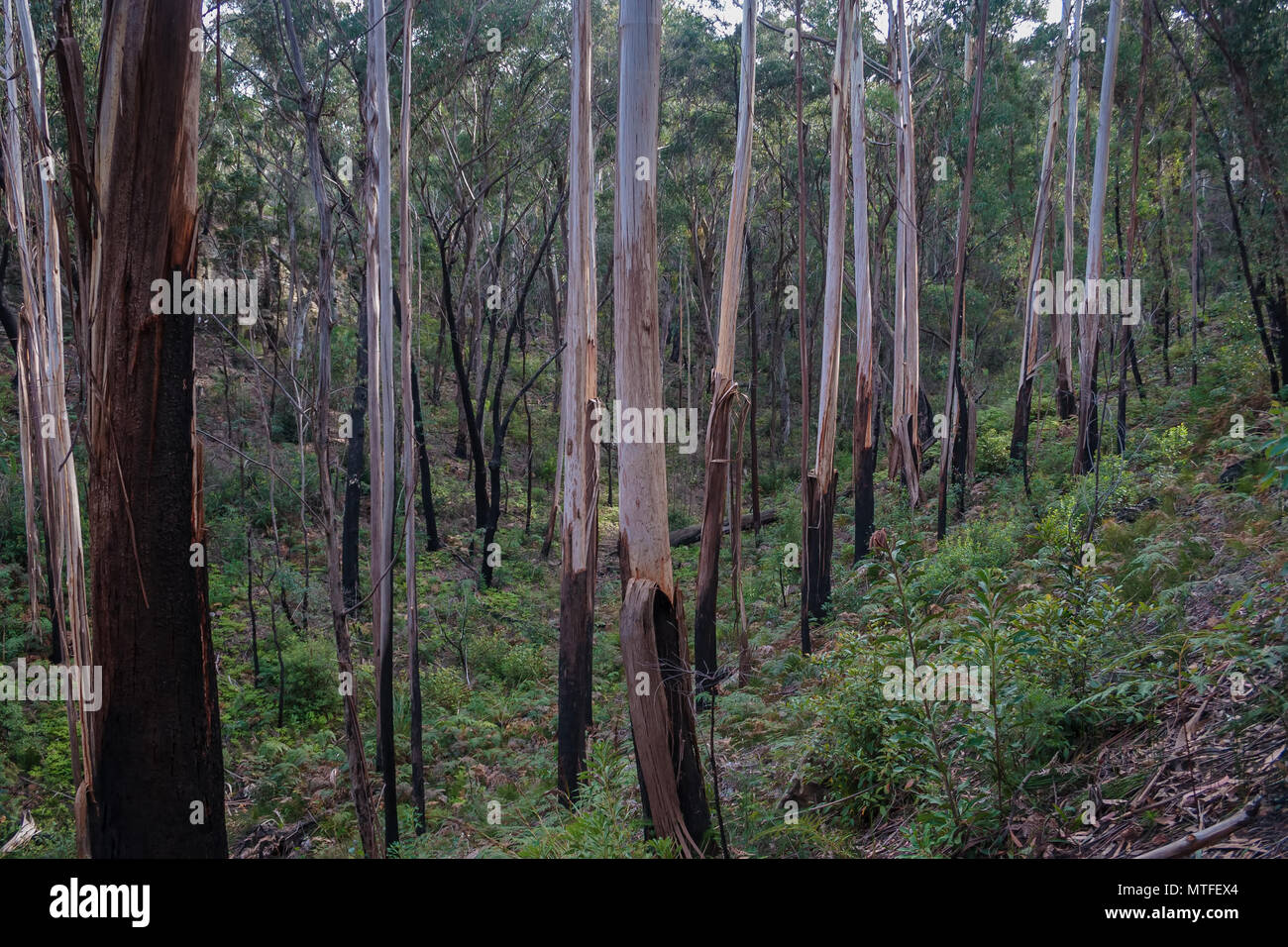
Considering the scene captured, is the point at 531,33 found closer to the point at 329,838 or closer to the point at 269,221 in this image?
the point at 269,221

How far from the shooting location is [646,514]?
4500 millimetres

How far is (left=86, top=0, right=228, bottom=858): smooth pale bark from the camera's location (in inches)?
109

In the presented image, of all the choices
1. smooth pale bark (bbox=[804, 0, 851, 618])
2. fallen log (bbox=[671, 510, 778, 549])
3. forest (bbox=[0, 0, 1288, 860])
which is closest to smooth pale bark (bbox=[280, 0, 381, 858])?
forest (bbox=[0, 0, 1288, 860])

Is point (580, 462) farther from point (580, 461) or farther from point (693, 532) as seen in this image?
point (693, 532)

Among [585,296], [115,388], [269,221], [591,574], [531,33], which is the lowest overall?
[591,574]

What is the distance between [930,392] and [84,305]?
2645cm

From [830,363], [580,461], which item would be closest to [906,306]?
[830,363]

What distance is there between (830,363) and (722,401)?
616cm

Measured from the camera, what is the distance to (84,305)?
2.84 metres

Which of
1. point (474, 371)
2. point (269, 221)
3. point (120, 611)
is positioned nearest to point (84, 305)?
point (120, 611)

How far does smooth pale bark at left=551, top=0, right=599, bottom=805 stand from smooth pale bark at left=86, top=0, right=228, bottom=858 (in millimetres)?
5417

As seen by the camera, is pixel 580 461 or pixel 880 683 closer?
pixel 880 683

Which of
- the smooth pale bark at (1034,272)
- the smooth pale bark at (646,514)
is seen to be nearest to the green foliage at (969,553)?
the smooth pale bark at (1034,272)

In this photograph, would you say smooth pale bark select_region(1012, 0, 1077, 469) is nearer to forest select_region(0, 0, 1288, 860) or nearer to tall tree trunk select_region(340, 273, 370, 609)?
forest select_region(0, 0, 1288, 860)
